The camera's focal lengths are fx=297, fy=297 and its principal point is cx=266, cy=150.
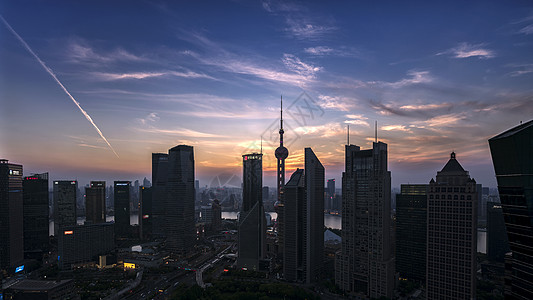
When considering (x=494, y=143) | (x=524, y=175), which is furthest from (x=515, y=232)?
(x=494, y=143)

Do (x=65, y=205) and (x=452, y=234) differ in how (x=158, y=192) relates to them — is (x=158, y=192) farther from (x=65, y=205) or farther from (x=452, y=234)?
(x=452, y=234)

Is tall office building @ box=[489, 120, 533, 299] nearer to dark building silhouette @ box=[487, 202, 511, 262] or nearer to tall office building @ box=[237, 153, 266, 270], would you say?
tall office building @ box=[237, 153, 266, 270]

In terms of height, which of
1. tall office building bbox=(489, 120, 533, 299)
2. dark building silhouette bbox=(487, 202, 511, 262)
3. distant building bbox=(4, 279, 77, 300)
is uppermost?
tall office building bbox=(489, 120, 533, 299)

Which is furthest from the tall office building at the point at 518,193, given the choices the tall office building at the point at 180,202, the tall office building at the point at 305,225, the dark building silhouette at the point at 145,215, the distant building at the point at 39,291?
the dark building silhouette at the point at 145,215

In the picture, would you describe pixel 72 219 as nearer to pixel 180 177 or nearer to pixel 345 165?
pixel 180 177

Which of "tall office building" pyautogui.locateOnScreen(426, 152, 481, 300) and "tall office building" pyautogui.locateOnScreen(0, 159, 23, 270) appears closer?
"tall office building" pyautogui.locateOnScreen(426, 152, 481, 300)

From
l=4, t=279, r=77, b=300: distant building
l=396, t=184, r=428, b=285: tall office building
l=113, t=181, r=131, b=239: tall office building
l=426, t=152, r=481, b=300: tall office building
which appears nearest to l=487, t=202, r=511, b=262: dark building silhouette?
l=396, t=184, r=428, b=285: tall office building

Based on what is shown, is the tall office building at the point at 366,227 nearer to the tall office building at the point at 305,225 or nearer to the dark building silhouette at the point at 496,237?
the tall office building at the point at 305,225
